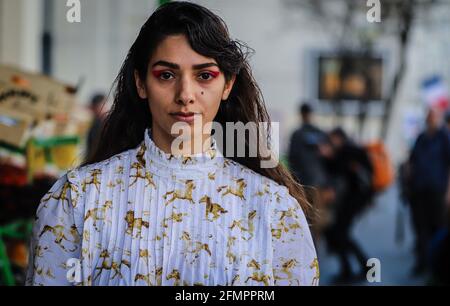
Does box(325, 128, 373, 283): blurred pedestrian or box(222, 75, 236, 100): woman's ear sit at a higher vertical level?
box(325, 128, 373, 283): blurred pedestrian

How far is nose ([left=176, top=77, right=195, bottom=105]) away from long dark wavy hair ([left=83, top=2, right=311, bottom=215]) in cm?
8

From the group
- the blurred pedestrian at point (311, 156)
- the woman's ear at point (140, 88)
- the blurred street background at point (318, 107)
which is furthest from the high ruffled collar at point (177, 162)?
the blurred pedestrian at point (311, 156)

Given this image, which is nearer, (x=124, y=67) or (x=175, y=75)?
(x=175, y=75)

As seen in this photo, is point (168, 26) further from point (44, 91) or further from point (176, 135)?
point (44, 91)

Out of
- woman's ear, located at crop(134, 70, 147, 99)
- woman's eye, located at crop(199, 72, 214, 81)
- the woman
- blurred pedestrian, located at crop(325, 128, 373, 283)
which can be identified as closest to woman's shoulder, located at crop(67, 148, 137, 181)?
the woman

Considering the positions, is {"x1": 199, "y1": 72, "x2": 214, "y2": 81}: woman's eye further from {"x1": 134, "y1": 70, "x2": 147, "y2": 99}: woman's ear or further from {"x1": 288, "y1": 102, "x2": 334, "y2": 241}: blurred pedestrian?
{"x1": 288, "y1": 102, "x2": 334, "y2": 241}: blurred pedestrian

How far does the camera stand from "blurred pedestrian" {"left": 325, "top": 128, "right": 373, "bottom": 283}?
9.05m

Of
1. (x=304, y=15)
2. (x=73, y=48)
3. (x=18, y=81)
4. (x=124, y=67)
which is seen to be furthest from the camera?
(x=304, y=15)

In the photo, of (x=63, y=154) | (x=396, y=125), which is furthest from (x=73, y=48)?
(x=396, y=125)

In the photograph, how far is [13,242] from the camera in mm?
5203

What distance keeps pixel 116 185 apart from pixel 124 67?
312 millimetres

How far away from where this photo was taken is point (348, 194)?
910cm

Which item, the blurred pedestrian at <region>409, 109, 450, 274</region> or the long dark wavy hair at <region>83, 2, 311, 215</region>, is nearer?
the long dark wavy hair at <region>83, 2, 311, 215</region>

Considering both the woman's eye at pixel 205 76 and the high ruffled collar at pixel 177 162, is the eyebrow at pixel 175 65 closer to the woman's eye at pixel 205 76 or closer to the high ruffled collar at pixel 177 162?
the woman's eye at pixel 205 76
